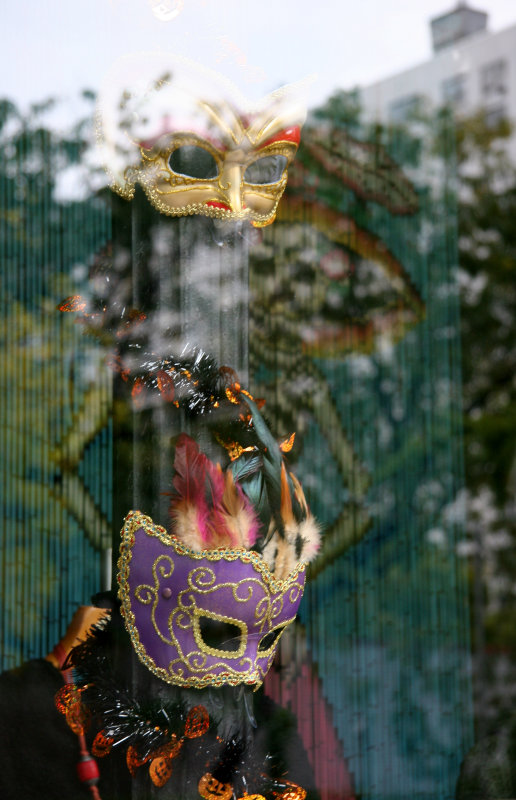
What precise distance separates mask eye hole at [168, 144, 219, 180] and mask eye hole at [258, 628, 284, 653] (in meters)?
0.69

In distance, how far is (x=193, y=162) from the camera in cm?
137

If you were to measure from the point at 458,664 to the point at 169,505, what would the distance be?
1.11 metres

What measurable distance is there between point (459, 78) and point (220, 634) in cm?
173

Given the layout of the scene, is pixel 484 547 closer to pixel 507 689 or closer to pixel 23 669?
pixel 507 689

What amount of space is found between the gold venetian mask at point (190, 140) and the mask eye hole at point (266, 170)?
13 mm

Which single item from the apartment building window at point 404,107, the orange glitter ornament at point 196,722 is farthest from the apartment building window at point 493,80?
the orange glitter ornament at point 196,722

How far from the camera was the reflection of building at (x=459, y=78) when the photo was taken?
2.21m

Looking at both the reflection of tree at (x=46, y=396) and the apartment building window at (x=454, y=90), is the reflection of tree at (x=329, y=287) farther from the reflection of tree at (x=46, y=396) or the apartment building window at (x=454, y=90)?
the reflection of tree at (x=46, y=396)

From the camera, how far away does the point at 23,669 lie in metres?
1.60

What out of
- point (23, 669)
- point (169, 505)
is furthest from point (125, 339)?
point (23, 669)

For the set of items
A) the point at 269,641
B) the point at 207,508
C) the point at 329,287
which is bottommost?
the point at 269,641

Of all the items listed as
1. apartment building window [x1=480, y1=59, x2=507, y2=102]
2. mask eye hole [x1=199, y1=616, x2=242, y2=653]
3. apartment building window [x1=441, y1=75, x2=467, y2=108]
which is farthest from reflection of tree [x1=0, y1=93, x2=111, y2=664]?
apartment building window [x1=480, y1=59, x2=507, y2=102]

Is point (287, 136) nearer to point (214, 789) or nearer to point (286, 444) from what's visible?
point (286, 444)

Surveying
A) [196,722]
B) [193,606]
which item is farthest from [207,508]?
[196,722]
